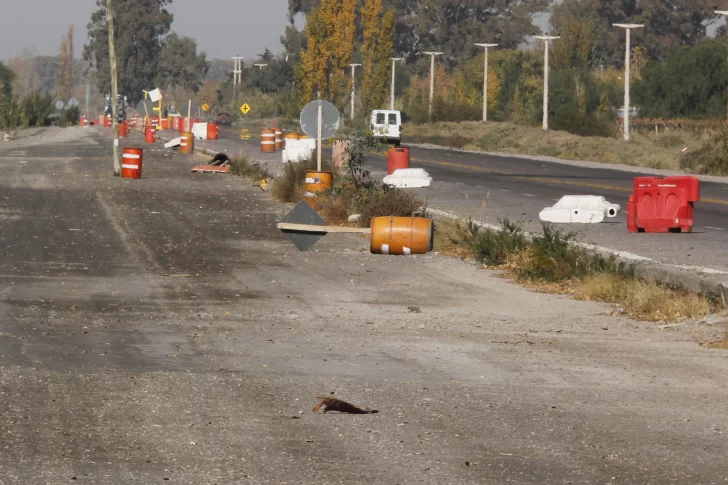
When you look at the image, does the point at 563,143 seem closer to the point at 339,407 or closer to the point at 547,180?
the point at 547,180

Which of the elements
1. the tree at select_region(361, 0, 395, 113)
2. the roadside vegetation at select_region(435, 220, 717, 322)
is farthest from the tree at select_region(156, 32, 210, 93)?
the roadside vegetation at select_region(435, 220, 717, 322)

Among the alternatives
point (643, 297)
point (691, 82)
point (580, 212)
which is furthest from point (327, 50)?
point (643, 297)

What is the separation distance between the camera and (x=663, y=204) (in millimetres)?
21688

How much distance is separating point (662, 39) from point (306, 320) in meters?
124

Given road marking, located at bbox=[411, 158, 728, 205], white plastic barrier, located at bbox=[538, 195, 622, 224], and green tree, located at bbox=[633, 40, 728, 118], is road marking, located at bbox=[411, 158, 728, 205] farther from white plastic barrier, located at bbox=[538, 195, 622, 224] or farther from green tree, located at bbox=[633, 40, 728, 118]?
green tree, located at bbox=[633, 40, 728, 118]

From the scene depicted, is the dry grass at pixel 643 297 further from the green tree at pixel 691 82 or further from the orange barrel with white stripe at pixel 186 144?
the green tree at pixel 691 82

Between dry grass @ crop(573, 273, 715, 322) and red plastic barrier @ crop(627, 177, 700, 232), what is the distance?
270 inches

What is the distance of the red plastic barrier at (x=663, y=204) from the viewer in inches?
845

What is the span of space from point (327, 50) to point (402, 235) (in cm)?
8630

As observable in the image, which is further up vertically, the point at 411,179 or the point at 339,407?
the point at 339,407

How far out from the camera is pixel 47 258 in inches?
699

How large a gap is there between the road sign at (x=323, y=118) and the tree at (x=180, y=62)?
6252 inches

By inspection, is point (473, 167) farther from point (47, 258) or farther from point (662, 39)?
point (662, 39)

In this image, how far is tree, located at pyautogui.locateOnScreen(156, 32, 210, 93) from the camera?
610ft
